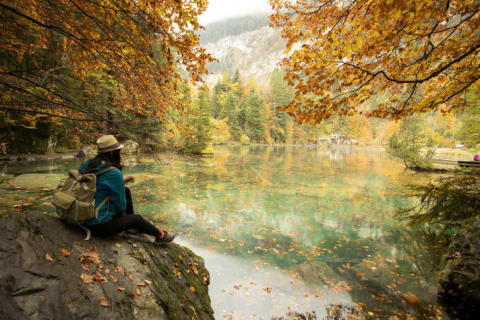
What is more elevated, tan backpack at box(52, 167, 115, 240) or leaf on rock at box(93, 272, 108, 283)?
tan backpack at box(52, 167, 115, 240)

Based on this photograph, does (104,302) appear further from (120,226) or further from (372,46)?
(372,46)

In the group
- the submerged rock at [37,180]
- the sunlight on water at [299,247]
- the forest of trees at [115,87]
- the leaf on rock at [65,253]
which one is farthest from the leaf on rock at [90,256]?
the submerged rock at [37,180]

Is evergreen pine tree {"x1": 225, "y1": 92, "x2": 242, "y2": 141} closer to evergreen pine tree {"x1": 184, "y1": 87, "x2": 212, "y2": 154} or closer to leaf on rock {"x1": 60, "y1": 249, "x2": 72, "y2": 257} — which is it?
evergreen pine tree {"x1": 184, "y1": 87, "x2": 212, "y2": 154}

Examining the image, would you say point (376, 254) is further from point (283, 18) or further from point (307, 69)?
point (283, 18)

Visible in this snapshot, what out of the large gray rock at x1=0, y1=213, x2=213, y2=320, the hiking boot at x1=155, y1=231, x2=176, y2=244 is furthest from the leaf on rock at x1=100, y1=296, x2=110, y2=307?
the hiking boot at x1=155, y1=231, x2=176, y2=244

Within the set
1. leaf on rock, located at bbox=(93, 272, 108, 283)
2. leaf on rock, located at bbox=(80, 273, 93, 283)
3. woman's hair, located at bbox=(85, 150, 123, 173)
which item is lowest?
leaf on rock, located at bbox=(93, 272, 108, 283)

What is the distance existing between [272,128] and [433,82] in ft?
194

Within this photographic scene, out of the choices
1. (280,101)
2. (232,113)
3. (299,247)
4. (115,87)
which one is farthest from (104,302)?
(280,101)

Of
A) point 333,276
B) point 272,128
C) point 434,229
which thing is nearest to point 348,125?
point 272,128

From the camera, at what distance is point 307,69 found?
3.65 meters

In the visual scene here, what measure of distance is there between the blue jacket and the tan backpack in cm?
12

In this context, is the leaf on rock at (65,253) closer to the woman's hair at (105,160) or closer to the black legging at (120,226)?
the black legging at (120,226)

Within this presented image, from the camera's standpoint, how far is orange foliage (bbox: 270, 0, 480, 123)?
2865 mm

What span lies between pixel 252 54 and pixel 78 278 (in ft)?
633
